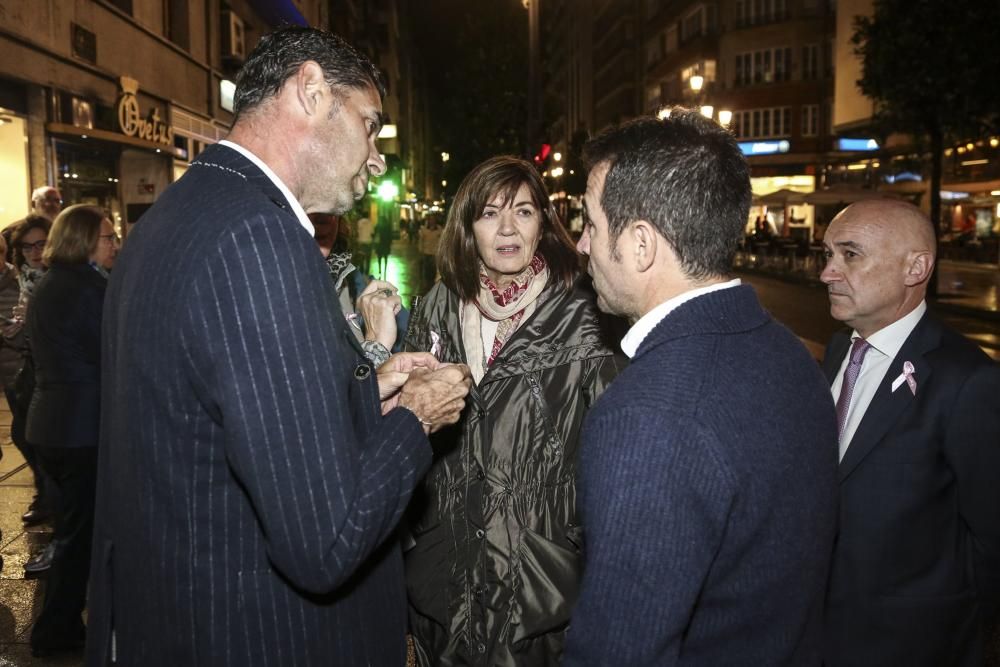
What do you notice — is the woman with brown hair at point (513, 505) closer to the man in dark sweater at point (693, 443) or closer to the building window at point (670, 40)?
the man in dark sweater at point (693, 443)

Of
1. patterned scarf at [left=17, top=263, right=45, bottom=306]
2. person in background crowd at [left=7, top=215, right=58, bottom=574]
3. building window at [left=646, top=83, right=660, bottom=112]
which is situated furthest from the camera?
building window at [left=646, top=83, right=660, bottom=112]

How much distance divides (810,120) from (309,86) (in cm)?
5214

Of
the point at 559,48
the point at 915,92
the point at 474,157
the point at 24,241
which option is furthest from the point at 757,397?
the point at 559,48

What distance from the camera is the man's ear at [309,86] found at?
5.85 feet

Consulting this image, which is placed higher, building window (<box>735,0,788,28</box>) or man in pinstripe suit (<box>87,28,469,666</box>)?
building window (<box>735,0,788,28</box>)

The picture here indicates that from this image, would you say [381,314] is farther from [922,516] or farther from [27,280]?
[27,280]

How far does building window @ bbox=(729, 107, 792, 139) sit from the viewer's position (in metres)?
48.7

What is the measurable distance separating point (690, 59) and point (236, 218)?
187ft

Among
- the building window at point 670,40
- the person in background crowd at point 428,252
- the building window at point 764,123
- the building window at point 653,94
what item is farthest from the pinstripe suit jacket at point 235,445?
the building window at point 653,94

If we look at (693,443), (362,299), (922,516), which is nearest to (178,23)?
(362,299)

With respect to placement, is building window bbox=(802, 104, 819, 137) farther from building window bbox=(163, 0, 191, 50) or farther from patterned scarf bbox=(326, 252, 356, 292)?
patterned scarf bbox=(326, 252, 356, 292)

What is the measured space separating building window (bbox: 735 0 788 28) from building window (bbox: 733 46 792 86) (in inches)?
72.2

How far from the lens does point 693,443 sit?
132cm

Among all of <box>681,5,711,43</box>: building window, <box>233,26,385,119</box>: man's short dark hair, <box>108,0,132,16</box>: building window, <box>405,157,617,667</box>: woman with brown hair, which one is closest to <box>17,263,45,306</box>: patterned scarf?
<box>405,157,617,667</box>: woman with brown hair
